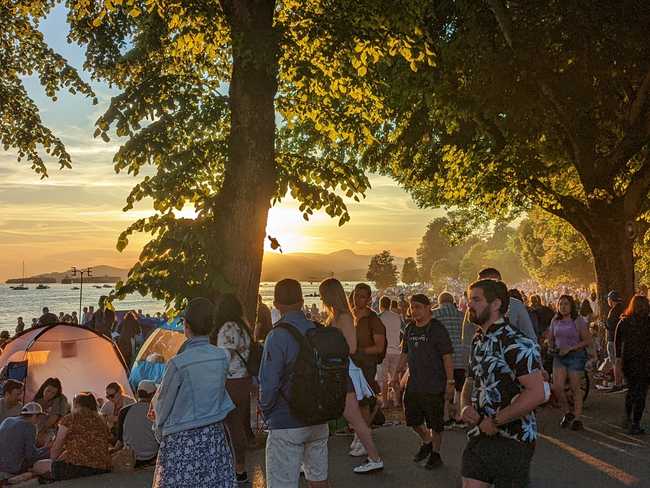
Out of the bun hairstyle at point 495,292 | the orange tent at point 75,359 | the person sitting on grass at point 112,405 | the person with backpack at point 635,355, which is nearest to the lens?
the bun hairstyle at point 495,292

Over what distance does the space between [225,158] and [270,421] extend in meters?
5.80

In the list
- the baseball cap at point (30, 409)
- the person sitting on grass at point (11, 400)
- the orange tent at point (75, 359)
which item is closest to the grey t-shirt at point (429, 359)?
the baseball cap at point (30, 409)

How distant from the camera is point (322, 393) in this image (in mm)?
5488

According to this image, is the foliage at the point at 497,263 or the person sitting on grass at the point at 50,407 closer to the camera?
the person sitting on grass at the point at 50,407

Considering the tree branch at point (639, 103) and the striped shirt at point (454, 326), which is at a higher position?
the tree branch at point (639, 103)

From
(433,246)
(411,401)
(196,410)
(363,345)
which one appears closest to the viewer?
(196,410)

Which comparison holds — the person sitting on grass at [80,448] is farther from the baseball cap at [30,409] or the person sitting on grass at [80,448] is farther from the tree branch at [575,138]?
the tree branch at [575,138]

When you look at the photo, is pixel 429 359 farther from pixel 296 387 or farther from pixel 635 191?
pixel 635 191

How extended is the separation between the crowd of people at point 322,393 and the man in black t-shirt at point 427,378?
15 millimetres

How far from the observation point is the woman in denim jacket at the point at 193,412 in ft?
16.9

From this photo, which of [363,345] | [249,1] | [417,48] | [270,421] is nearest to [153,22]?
[249,1]

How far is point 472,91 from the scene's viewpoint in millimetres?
17469

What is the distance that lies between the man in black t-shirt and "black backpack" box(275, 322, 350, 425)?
9.85ft

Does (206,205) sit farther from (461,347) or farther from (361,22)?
(461,347)
